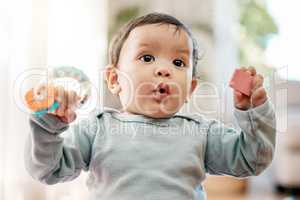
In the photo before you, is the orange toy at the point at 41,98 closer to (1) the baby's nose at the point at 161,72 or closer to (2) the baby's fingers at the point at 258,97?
(1) the baby's nose at the point at 161,72

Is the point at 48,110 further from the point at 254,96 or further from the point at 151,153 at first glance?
the point at 254,96

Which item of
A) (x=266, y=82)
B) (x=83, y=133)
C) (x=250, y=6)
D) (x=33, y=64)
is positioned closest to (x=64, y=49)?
(x=33, y=64)

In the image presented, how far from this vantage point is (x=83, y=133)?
0.70m

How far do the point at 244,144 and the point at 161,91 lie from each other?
15 centimetres

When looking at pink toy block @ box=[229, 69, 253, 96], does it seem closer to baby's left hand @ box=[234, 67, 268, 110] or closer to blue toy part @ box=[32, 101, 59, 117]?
baby's left hand @ box=[234, 67, 268, 110]

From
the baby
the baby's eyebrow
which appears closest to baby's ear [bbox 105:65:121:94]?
the baby

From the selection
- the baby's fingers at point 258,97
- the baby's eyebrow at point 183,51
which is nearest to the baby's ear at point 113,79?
the baby's eyebrow at point 183,51

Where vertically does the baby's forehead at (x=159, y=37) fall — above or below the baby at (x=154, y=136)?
above

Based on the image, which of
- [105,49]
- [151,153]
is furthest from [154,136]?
[105,49]

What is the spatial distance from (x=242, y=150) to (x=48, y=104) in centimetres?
30

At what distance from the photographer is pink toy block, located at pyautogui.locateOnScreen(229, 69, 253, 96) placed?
661 mm

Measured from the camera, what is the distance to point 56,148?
620 millimetres

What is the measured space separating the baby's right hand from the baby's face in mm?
128

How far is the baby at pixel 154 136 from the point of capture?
0.66m
